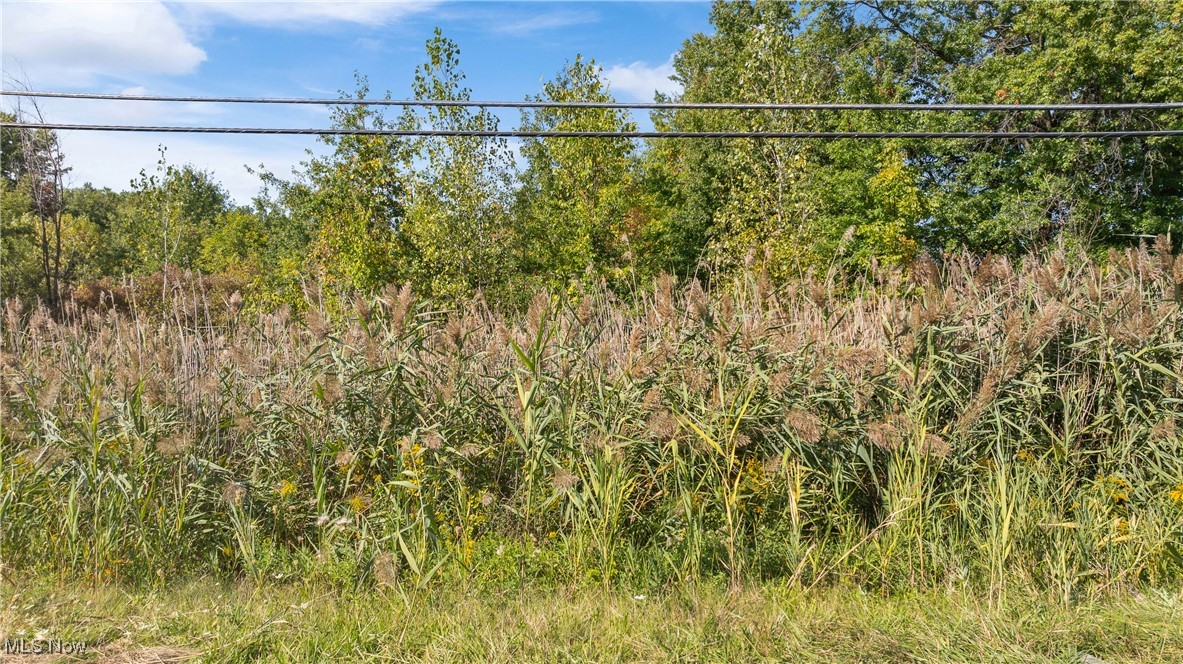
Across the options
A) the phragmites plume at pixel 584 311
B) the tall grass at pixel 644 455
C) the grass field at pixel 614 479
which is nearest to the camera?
the grass field at pixel 614 479

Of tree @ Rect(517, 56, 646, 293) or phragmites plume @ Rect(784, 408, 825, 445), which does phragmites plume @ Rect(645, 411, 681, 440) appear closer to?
phragmites plume @ Rect(784, 408, 825, 445)

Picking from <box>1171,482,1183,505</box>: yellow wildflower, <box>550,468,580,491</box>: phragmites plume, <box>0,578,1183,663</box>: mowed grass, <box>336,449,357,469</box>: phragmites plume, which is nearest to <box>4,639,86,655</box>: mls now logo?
<box>0,578,1183,663</box>: mowed grass

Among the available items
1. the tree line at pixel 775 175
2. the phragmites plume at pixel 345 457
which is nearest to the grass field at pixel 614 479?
the phragmites plume at pixel 345 457

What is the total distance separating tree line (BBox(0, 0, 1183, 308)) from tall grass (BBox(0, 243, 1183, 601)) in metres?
5.76

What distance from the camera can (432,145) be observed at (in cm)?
1345

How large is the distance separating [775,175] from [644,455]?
35.9 ft

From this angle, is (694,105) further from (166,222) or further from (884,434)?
(166,222)

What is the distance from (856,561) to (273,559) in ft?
9.31

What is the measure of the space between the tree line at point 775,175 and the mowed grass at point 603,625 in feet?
22.4

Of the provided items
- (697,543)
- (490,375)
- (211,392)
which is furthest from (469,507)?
(211,392)

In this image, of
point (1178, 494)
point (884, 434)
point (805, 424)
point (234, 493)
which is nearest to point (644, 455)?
point (805, 424)

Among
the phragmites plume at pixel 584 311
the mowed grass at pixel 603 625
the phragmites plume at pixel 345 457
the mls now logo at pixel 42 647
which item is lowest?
the mls now logo at pixel 42 647

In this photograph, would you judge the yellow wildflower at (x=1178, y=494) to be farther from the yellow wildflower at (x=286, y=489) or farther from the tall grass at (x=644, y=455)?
the yellow wildflower at (x=286, y=489)

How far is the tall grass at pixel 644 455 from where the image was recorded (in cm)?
404
